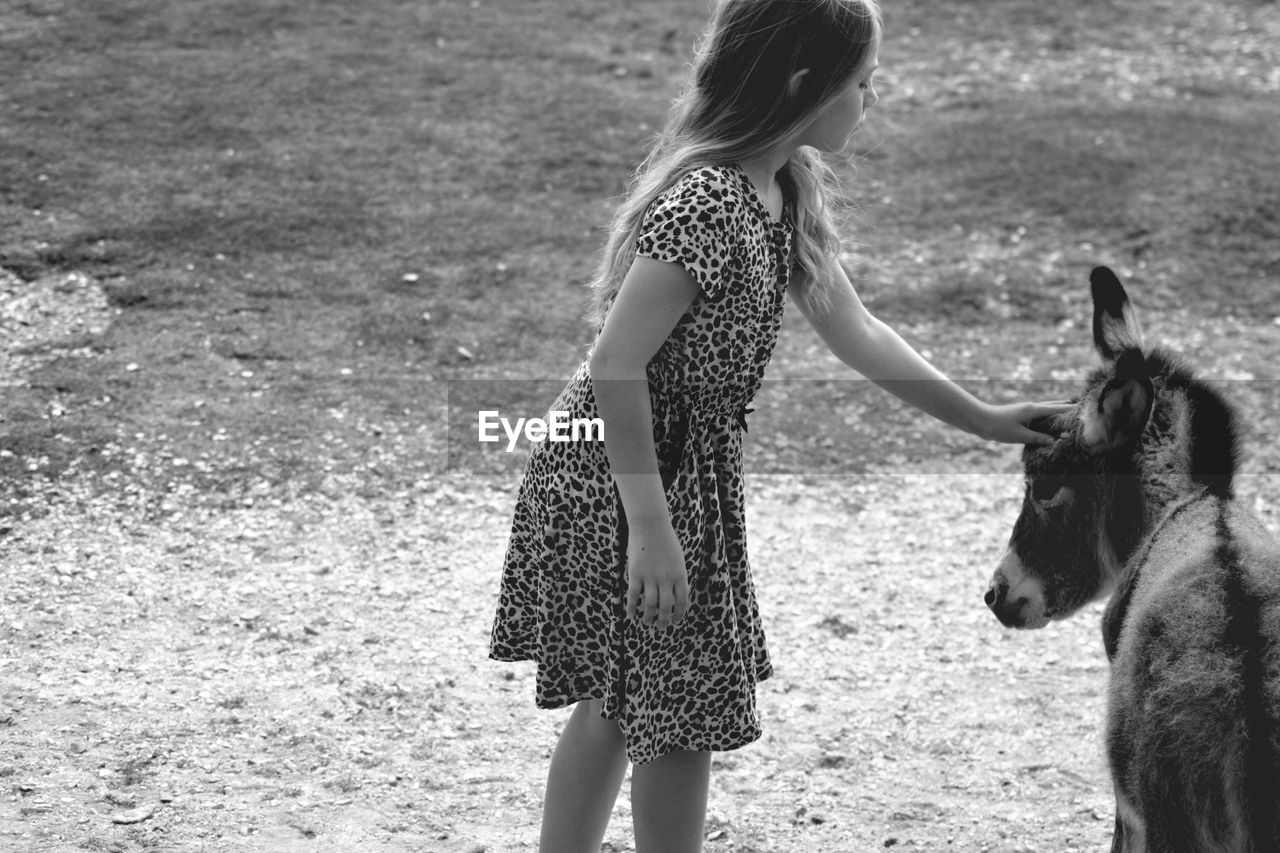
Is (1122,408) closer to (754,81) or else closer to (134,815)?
(754,81)

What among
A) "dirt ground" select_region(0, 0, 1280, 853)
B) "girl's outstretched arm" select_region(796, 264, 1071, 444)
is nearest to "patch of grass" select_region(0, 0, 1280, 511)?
"dirt ground" select_region(0, 0, 1280, 853)

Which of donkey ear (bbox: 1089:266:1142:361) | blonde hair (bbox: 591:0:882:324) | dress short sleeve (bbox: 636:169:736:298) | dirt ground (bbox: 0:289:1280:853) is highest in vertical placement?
blonde hair (bbox: 591:0:882:324)

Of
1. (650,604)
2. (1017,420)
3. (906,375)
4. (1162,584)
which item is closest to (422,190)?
(906,375)

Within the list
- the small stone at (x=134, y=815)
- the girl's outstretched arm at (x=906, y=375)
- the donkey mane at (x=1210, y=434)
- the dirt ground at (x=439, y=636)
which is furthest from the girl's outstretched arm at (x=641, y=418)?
the small stone at (x=134, y=815)

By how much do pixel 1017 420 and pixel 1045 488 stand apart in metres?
0.19

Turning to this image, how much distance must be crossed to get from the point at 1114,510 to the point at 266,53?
9724 millimetres

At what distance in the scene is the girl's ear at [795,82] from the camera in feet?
8.76

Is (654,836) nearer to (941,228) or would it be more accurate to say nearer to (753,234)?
(753,234)

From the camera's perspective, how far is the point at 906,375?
3.25 meters

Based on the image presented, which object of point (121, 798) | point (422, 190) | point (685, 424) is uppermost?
point (685, 424)

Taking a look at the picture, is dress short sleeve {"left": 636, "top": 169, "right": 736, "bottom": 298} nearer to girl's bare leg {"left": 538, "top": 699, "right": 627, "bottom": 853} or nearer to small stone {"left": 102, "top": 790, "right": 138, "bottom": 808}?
girl's bare leg {"left": 538, "top": 699, "right": 627, "bottom": 853}

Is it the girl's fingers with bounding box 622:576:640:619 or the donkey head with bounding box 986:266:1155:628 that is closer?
the girl's fingers with bounding box 622:576:640:619

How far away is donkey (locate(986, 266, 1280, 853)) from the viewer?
2424mm

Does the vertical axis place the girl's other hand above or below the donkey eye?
above
